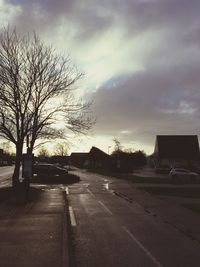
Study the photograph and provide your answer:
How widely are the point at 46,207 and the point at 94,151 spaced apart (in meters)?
105

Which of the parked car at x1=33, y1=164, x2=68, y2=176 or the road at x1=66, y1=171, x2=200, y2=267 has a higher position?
the parked car at x1=33, y1=164, x2=68, y2=176

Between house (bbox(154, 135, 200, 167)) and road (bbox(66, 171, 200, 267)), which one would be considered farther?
house (bbox(154, 135, 200, 167))

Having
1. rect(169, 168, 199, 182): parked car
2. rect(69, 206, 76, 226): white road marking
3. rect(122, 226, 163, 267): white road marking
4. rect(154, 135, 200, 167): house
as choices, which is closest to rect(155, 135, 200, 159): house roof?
rect(154, 135, 200, 167): house

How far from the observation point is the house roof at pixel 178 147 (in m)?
101

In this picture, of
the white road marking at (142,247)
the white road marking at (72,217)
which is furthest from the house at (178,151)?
the white road marking at (142,247)

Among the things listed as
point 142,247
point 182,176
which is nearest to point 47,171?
point 182,176

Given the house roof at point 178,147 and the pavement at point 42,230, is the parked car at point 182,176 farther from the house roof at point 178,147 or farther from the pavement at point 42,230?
the house roof at point 178,147

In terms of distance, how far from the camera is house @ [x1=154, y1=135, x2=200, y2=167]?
100 metres

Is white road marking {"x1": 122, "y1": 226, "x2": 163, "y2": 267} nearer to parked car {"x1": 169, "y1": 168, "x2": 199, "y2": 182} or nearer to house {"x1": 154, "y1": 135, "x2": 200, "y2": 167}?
parked car {"x1": 169, "y1": 168, "x2": 199, "y2": 182}

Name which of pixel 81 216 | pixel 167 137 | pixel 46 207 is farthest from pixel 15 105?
pixel 167 137

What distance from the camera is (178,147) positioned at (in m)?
102

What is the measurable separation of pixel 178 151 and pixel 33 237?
91.4 metres


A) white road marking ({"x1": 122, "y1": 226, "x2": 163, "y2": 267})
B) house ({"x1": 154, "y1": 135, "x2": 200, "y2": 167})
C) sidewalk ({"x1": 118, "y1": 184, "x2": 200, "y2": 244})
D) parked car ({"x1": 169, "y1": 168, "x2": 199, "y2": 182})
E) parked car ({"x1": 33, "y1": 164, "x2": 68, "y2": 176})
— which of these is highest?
house ({"x1": 154, "y1": 135, "x2": 200, "y2": 167})

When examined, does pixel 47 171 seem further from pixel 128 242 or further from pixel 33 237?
pixel 128 242
